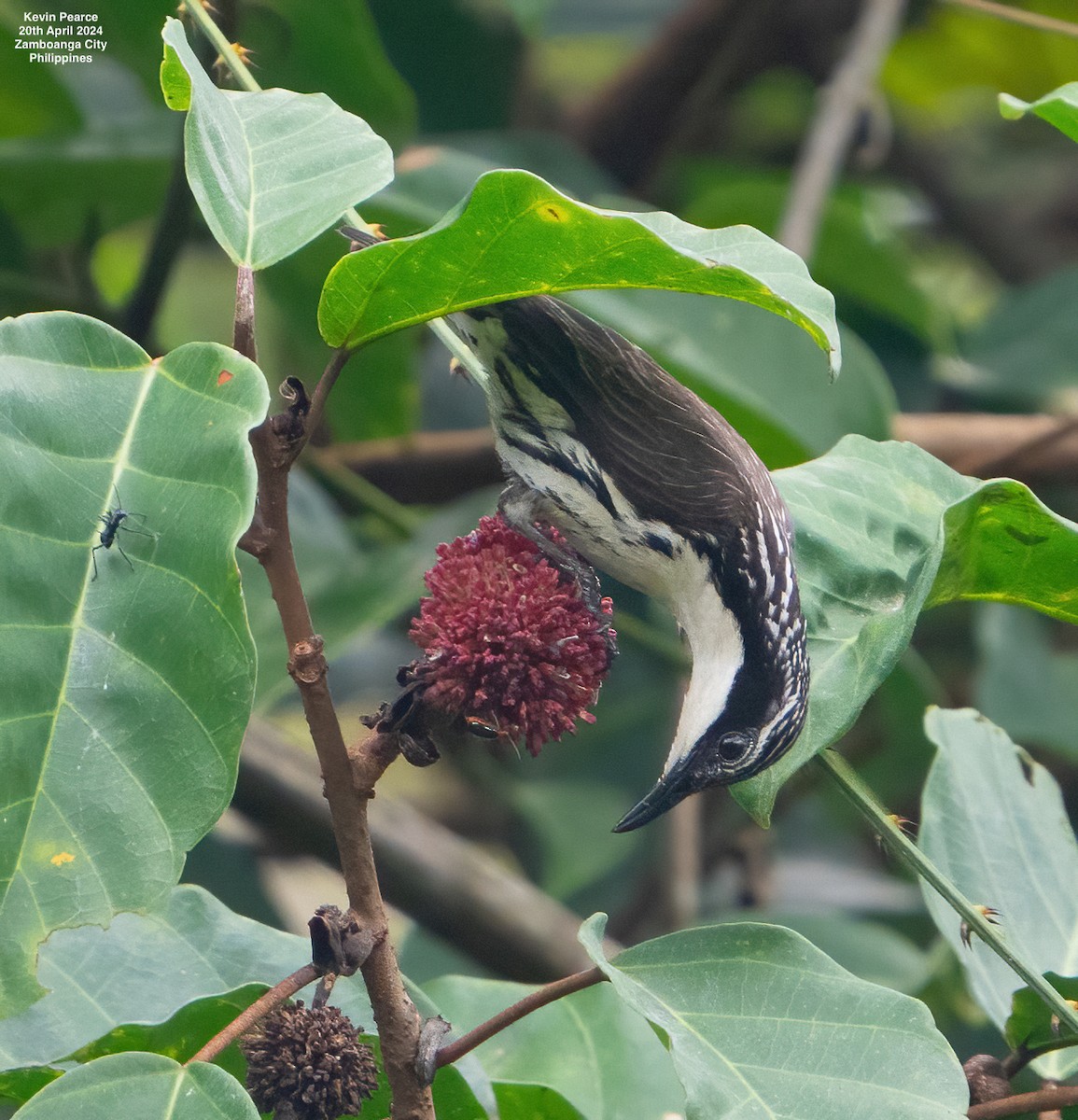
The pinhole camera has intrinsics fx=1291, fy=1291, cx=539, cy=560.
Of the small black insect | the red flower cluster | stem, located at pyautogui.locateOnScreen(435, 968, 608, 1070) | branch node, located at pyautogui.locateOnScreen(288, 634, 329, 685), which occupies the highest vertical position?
the small black insect

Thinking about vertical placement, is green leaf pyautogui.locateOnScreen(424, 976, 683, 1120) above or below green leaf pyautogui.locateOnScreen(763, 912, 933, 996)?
above

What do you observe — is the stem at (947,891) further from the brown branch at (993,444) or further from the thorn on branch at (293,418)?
the brown branch at (993,444)

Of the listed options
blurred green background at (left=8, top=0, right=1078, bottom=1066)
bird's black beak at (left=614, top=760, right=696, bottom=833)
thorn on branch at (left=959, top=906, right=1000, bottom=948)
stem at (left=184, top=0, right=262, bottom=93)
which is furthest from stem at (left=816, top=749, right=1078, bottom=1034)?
blurred green background at (left=8, top=0, right=1078, bottom=1066)

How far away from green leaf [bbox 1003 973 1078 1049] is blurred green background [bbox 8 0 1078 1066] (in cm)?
92

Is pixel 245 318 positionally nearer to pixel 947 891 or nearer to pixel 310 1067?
pixel 310 1067

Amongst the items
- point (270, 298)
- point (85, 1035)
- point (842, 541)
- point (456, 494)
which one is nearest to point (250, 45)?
point (270, 298)

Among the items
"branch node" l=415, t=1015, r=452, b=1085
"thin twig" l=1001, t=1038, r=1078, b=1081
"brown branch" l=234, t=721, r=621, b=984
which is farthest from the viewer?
"brown branch" l=234, t=721, r=621, b=984

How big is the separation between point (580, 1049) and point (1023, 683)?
5.59ft

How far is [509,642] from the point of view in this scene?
1096 mm

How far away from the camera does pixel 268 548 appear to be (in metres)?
0.94

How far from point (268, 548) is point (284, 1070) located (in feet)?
1.35

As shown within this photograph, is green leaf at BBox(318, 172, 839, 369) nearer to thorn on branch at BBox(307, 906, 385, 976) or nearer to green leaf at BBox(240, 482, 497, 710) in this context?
thorn on branch at BBox(307, 906, 385, 976)

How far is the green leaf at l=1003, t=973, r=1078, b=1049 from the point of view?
47.8 inches

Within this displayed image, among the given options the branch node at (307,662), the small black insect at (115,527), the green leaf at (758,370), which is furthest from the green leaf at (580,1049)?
the green leaf at (758,370)
